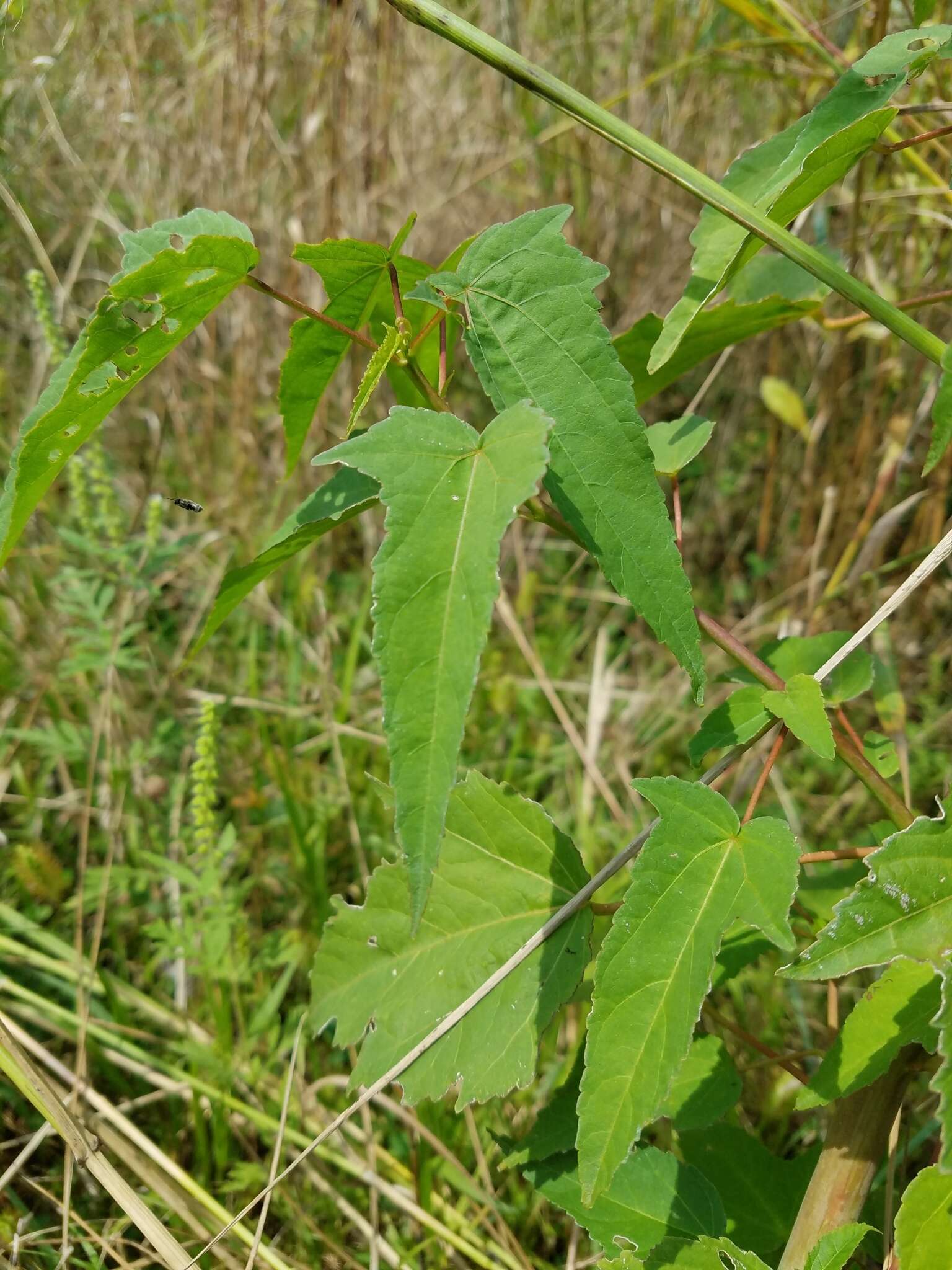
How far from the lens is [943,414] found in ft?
2.20

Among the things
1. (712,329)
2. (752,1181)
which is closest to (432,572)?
(712,329)

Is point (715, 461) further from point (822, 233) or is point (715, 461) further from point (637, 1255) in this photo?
point (637, 1255)

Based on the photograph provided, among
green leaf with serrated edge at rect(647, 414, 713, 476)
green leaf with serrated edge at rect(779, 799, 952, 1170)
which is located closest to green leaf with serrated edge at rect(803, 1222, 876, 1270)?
green leaf with serrated edge at rect(779, 799, 952, 1170)

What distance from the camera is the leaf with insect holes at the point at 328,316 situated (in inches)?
33.0

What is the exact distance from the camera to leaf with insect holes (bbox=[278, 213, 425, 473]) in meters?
0.84

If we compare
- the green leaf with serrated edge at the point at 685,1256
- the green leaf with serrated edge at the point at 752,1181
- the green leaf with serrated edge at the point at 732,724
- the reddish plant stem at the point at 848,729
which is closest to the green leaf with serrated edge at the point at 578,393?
the green leaf with serrated edge at the point at 732,724

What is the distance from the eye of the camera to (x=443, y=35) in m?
0.78

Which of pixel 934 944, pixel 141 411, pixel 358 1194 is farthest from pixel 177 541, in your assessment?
pixel 934 944

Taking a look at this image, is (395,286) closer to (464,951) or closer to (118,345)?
(118,345)

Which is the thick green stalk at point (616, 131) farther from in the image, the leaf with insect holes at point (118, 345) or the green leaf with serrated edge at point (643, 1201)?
the green leaf with serrated edge at point (643, 1201)

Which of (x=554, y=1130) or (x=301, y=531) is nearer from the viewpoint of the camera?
(x=301, y=531)

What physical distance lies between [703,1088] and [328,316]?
84 cm

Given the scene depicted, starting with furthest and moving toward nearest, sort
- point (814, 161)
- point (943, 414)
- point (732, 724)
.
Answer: point (732, 724)
point (814, 161)
point (943, 414)

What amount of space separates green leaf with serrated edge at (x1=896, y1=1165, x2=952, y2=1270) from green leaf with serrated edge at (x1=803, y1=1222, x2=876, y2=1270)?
1.1 inches
